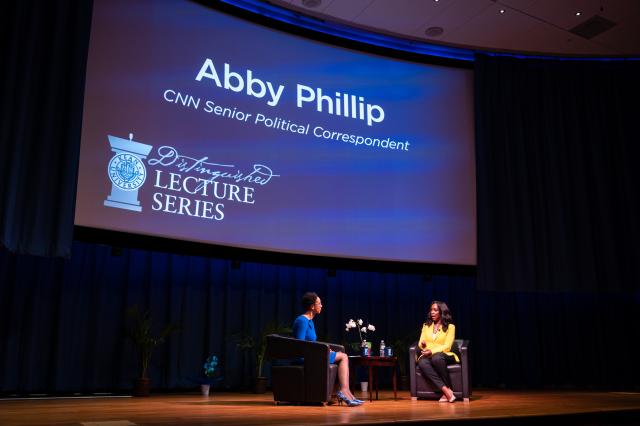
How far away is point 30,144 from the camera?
5.12 meters

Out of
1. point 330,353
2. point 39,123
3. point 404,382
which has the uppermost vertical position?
point 39,123

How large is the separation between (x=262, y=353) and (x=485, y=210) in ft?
11.1

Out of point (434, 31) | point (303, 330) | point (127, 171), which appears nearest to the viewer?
point (303, 330)

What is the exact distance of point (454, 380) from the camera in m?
5.39

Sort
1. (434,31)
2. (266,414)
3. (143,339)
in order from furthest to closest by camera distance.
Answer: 1. (434,31)
2. (143,339)
3. (266,414)

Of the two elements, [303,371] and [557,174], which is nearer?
[303,371]

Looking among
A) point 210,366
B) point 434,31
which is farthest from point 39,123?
point 434,31

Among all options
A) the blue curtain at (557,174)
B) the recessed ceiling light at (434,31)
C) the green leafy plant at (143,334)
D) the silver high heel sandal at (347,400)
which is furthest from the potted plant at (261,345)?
the recessed ceiling light at (434,31)

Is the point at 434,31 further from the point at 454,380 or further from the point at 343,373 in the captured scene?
the point at 343,373

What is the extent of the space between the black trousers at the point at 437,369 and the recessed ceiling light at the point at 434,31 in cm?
425

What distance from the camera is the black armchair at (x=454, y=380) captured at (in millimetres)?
5375

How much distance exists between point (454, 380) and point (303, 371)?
158 centimetres

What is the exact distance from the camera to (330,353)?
4656 mm

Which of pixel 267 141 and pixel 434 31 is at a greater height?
pixel 434 31
